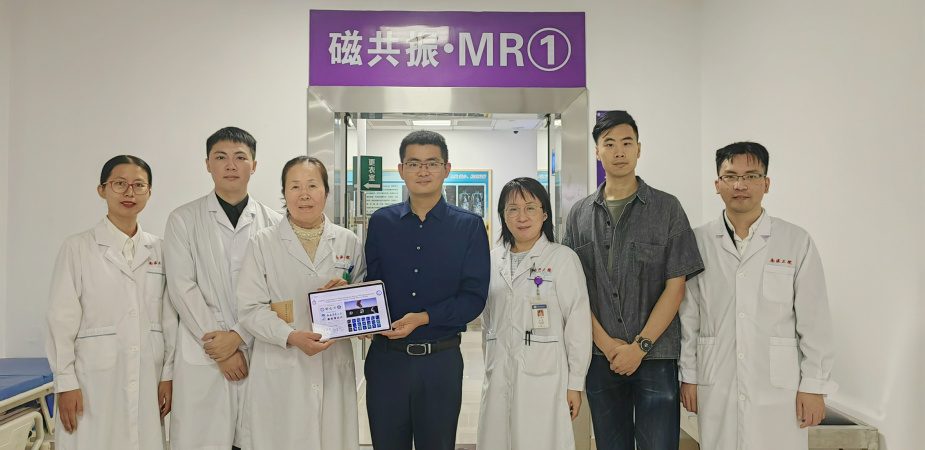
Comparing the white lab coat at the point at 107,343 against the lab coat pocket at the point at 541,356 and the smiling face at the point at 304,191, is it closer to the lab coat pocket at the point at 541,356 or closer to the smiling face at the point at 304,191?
the smiling face at the point at 304,191

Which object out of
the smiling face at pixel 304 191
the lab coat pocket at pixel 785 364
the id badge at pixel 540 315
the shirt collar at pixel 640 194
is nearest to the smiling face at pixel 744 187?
the shirt collar at pixel 640 194

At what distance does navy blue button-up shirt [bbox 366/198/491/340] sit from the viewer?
7.31ft

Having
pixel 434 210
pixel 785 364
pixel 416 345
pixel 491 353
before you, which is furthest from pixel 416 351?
pixel 785 364

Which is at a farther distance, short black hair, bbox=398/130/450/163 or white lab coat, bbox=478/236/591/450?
short black hair, bbox=398/130/450/163

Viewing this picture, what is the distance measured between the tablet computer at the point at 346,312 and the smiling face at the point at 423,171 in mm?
458

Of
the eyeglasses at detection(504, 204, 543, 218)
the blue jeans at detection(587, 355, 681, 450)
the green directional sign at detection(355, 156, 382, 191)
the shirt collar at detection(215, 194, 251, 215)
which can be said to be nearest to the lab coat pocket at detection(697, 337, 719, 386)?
the blue jeans at detection(587, 355, 681, 450)

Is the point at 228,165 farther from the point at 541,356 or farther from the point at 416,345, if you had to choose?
the point at 541,356

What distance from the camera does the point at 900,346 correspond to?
86.4 inches

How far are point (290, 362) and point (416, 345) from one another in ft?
1.67

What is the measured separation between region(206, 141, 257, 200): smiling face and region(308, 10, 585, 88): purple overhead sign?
1306 millimetres

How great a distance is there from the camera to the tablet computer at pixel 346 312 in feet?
6.83

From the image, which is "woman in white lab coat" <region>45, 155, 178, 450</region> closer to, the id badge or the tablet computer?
the tablet computer

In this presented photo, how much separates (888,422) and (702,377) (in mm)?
842

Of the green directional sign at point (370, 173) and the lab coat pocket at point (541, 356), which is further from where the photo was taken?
the green directional sign at point (370, 173)
